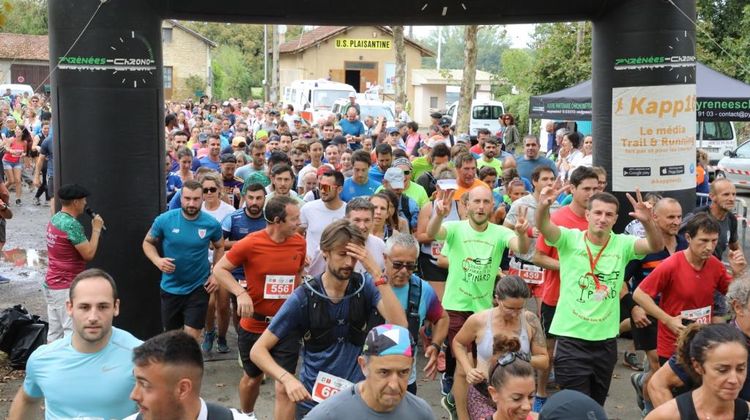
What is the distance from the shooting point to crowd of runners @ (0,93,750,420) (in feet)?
14.0

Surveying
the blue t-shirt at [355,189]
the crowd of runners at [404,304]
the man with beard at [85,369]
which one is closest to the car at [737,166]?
the crowd of runners at [404,304]

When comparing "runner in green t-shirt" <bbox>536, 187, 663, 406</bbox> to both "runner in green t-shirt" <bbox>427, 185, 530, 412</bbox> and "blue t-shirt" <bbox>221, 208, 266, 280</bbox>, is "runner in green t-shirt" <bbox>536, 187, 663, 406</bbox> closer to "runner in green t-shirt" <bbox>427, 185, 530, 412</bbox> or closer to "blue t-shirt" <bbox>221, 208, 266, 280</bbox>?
"runner in green t-shirt" <bbox>427, 185, 530, 412</bbox>

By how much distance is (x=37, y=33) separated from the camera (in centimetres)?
7069

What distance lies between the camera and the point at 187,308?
336 inches

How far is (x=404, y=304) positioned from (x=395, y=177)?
3.21m

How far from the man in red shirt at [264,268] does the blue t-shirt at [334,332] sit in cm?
147

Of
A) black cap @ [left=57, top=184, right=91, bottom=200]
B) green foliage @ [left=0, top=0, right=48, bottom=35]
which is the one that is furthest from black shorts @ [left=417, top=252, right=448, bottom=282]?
green foliage @ [left=0, top=0, right=48, bottom=35]

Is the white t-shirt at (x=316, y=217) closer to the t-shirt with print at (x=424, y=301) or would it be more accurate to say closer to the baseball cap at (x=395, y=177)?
the baseball cap at (x=395, y=177)

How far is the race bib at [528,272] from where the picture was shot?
8852 mm

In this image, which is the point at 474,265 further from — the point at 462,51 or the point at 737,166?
the point at 462,51

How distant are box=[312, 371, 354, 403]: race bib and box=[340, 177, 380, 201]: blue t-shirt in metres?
4.80

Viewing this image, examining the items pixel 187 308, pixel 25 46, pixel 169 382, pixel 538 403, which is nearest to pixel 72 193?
pixel 187 308

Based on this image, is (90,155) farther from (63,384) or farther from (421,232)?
(63,384)

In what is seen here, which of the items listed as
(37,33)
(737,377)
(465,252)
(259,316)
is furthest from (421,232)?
(37,33)
